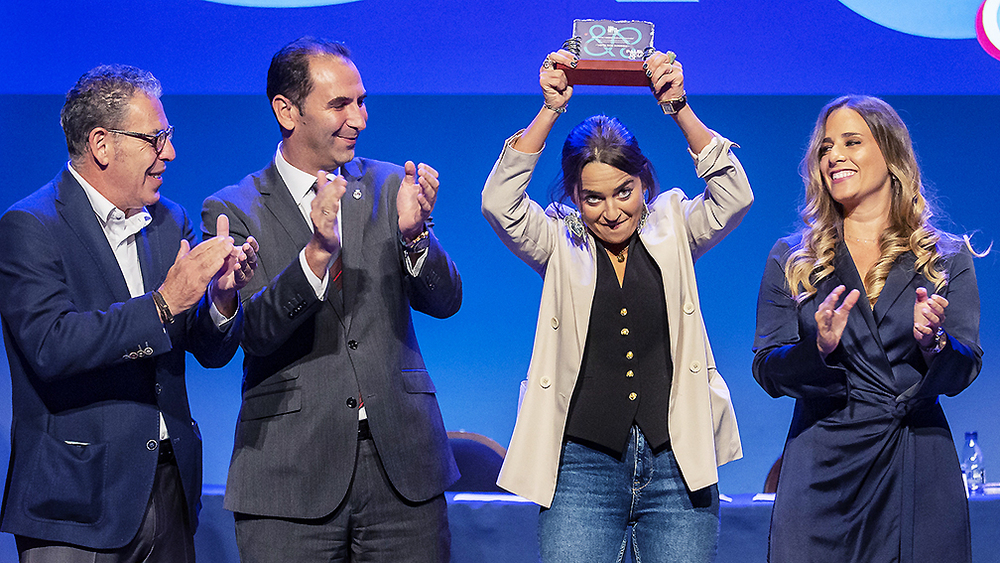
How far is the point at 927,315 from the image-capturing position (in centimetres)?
196

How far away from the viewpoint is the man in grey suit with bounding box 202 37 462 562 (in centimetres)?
202

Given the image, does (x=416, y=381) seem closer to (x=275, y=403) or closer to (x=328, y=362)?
(x=328, y=362)

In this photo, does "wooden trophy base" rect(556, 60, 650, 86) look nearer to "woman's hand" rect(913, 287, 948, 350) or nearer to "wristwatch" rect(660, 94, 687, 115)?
"wristwatch" rect(660, 94, 687, 115)

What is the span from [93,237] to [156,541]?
2.30 ft

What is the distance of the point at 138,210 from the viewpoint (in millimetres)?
2197

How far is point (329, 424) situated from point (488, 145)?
2734 millimetres

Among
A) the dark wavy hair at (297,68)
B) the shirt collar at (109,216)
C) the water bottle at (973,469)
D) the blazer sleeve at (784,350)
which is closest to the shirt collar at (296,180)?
the dark wavy hair at (297,68)

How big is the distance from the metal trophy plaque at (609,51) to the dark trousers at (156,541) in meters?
1.32

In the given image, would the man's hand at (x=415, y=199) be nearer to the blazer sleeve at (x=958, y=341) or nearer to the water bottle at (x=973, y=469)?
the blazer sleeve at (x=958, y=341)

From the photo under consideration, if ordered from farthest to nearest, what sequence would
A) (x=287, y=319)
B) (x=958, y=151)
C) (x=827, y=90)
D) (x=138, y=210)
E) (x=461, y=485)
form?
(x=958, y=151), (x=827, y=90), (x=461, y=485), (x=138, y=210), (x=287, y=319)

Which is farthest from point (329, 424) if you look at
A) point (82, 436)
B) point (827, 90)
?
point (827, 90)

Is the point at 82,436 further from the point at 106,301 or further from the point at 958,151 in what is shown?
the point at 958,151

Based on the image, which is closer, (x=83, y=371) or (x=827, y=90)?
(x=83, y=371)

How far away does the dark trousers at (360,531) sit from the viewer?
2027 millimetres
